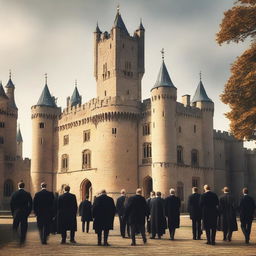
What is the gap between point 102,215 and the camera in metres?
15.1

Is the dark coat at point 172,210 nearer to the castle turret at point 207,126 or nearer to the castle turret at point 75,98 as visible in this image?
the castle turret at point 207,126

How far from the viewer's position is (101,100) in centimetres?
5206

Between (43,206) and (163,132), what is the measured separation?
32678mm

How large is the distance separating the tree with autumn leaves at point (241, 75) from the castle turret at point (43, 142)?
3791 centimetres

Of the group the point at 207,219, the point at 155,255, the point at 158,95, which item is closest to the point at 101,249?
the point at 155,255

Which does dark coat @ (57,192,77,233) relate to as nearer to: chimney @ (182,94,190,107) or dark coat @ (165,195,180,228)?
dark coat @ (165,195,180,228)

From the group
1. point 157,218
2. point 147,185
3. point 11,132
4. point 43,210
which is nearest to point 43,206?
point 43,210

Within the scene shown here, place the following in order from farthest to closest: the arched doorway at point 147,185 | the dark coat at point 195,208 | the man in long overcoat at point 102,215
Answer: the arched doorway at point 147,185 < the dark coat at point 195,208 < the man in long overcoat at point 102,215

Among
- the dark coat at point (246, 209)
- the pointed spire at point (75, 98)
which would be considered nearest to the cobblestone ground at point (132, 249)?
the dark coat at point (246, 209)

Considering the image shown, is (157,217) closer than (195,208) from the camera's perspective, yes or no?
No

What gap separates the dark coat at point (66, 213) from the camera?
50.0 ft

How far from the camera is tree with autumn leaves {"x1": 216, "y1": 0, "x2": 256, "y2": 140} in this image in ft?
80.1

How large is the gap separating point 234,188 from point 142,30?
2414cm

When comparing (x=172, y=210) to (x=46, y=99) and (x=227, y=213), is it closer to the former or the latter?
(x=227, y=213)
